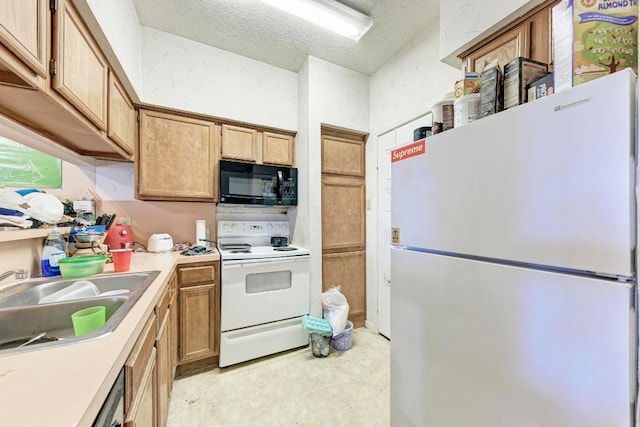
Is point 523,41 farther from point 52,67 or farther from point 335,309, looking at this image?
point 335,309

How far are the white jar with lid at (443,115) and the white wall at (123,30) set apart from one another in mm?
1654

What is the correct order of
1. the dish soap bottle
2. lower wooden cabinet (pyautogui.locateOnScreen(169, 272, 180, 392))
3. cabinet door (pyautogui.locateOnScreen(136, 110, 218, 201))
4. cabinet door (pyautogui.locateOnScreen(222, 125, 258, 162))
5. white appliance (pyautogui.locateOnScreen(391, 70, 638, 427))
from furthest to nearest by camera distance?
cabinet door (pyautogui.locateOnScreen(222, 125, 258, 162)), cabinet door (pyautogui.locateOnScreen(136, 110, 218, 201)), lower wooden cabinet (pyautogui.locateOnScreen(169, 272, 180, 392)), the dish soap bottle, white appliance (pyautogui.locateOnScreen(391, 70, 638, 427))

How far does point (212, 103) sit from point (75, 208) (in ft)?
4.38

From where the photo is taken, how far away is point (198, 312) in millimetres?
1938

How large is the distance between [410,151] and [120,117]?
189 centimetres

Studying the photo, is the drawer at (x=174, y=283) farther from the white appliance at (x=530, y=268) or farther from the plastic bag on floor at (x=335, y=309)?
the white appliance at (x=530, y=268)

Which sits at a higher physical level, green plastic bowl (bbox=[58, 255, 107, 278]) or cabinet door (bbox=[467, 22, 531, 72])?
cabinet door (bbox=[467, 22, 531, 72])

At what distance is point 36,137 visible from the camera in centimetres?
143

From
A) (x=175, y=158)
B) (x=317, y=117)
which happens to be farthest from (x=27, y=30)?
(x=317, y=117)

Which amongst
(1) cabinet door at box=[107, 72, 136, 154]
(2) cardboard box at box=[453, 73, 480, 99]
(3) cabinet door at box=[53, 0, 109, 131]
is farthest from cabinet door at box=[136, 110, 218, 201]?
(2) cardboard box at box=[453, 73, 480, 99]

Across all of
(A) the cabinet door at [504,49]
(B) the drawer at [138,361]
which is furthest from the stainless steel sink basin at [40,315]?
(A) the cabinet door at [504,49]

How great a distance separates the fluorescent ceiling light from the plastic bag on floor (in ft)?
7.47

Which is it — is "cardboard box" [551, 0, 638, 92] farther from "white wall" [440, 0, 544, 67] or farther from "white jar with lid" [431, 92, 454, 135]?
"white wall" [440, 0, 544, 67]

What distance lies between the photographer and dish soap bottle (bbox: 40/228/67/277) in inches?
51.3
